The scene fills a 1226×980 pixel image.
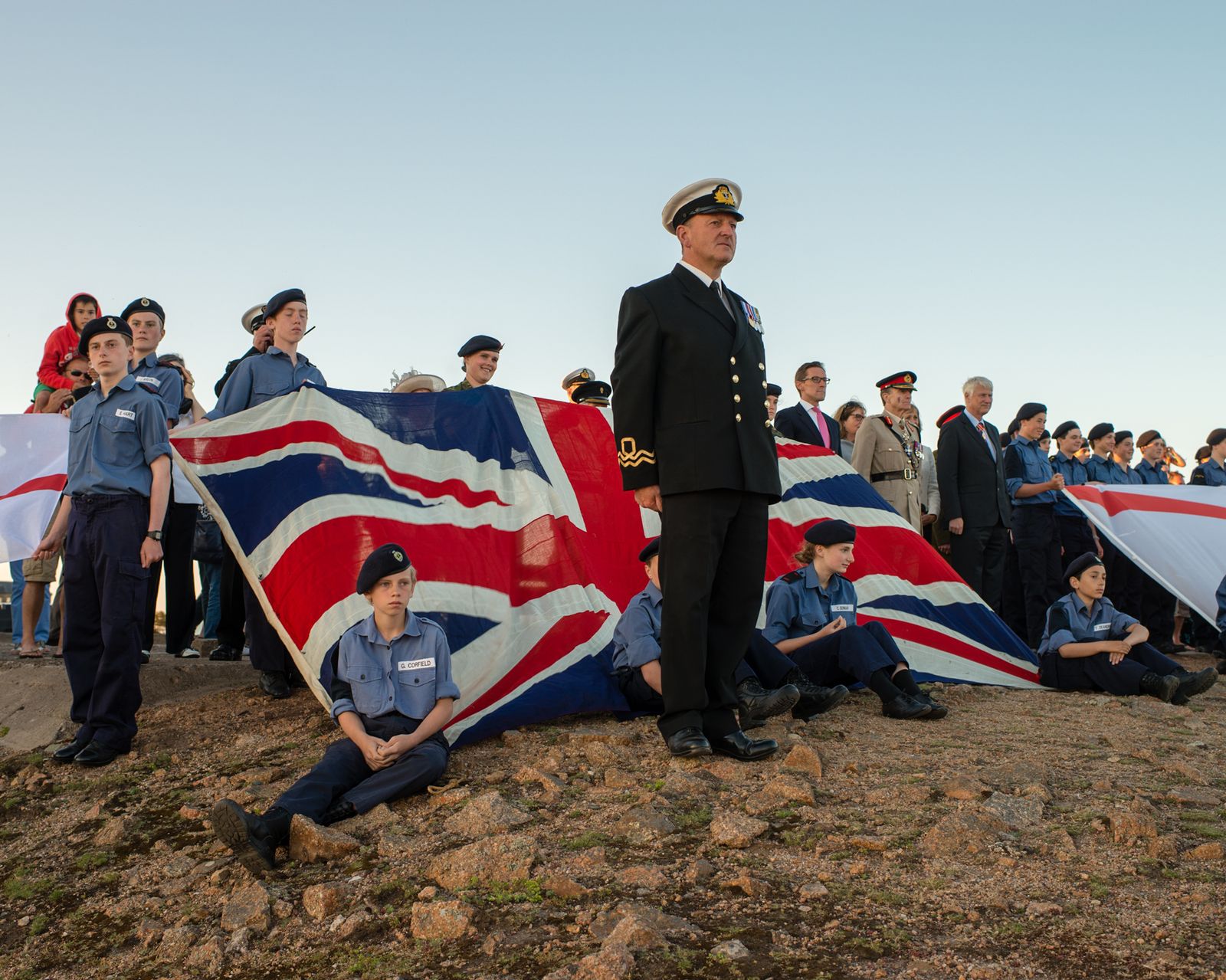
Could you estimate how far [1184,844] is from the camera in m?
2.79

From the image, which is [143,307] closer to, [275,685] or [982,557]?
[275,685]

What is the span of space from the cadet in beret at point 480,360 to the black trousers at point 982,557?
3.28m

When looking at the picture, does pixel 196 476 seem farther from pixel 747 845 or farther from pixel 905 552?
pixel 905 552

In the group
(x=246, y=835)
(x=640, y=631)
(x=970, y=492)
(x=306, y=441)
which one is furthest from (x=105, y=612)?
(x=970, y=492)

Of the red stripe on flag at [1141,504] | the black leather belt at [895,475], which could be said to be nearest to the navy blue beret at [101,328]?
the black leather belt at [895,475]

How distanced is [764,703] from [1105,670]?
7.89 ft

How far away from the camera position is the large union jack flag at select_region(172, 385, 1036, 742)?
4.35 m

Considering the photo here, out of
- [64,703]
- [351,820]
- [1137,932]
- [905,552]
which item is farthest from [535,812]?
[905,552]

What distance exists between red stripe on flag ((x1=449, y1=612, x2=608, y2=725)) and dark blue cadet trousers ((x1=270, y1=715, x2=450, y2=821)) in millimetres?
483

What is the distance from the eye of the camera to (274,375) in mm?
5340

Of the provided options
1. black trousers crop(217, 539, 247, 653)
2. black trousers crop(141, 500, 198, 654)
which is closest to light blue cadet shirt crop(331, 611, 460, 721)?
black trousers crop(217, 539, 247, 653)

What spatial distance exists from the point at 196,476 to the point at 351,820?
6.25 feet

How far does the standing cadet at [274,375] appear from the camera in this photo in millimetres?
5082

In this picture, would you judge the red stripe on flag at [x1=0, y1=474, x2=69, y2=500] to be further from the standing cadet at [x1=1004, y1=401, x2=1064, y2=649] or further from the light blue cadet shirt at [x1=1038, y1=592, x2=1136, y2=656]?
the standing cadet at [x1=1004, y1=401, x2=1064, y2=649]
